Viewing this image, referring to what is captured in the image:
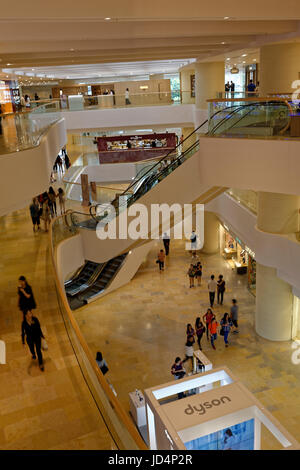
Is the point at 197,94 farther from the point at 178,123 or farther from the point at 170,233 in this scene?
the point at 170,233

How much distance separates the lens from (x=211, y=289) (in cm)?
1552

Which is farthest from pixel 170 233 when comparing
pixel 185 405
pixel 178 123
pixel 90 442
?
pixel 90 442

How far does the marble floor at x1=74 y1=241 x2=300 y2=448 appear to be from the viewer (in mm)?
11469

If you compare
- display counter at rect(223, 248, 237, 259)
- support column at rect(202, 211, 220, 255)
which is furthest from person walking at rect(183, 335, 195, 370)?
support column at rect(202, 211, 220, 255)

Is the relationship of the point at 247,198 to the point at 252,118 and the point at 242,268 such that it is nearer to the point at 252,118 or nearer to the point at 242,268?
the point at 242,268

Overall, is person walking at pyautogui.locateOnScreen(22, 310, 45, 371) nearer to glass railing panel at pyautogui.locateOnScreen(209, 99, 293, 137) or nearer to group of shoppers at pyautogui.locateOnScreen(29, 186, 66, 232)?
glass railing panel at pyautogui.locateOnScreen(209, 99, 293, 137)

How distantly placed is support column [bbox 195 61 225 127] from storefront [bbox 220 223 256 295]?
236 inches

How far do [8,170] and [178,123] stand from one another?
16.1 m

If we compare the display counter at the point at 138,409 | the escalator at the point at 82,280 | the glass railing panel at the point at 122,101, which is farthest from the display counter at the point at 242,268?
the glass railing panel at the point at 122,101

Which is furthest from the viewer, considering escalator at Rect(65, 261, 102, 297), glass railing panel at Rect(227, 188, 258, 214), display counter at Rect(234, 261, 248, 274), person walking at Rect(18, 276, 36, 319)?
display counter at Rect(234, 261, 248, 274)

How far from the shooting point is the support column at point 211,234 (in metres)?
21.2

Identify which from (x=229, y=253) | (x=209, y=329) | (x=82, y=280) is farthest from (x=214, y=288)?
(x=82, y=280)

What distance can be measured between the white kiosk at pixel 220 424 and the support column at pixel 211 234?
13932mm

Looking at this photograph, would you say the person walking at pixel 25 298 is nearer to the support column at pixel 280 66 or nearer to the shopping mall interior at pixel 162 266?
the shopping mall interior at pixel 162 266
